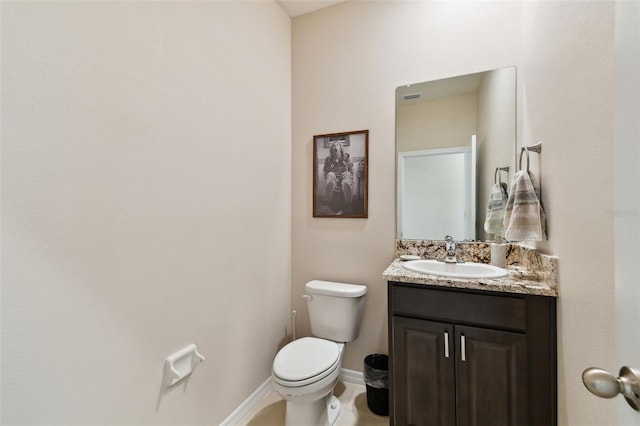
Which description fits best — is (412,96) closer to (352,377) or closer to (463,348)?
(463,348)

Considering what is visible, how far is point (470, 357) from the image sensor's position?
129 cm

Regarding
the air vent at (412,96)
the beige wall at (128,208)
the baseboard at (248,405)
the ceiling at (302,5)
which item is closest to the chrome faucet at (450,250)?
the air vent at (412,96)

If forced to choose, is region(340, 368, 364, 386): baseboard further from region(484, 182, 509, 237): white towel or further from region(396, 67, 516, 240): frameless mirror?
region(484, 182, 509, 237): white towel

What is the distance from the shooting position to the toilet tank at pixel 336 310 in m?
1.84

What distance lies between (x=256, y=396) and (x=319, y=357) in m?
0.61

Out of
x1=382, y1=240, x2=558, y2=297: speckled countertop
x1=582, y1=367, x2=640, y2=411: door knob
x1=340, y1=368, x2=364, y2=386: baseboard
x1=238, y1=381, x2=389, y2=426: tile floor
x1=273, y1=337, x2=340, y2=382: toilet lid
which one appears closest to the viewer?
x1=582, y1=367, x2=640, y2=411: door knob

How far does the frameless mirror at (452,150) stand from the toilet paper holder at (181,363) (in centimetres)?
140

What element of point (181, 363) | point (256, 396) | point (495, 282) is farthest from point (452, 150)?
point (256, 396)

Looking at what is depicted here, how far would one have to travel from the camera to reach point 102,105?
38.6 inches

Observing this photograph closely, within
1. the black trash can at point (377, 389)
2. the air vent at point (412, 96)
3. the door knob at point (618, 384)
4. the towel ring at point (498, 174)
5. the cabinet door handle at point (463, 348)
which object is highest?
the air vent at point (412, 96)

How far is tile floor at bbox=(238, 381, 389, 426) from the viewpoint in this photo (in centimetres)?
163

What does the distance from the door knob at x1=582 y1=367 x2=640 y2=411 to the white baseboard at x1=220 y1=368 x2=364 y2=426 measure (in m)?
1.69

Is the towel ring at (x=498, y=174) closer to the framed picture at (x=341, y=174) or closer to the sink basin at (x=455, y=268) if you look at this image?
the sink basin at (x=455, y=268)

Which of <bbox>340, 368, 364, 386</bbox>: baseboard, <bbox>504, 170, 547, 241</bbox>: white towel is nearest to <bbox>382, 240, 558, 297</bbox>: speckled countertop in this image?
<bbox>504, 170, 547, 241</bbox>: white towel
